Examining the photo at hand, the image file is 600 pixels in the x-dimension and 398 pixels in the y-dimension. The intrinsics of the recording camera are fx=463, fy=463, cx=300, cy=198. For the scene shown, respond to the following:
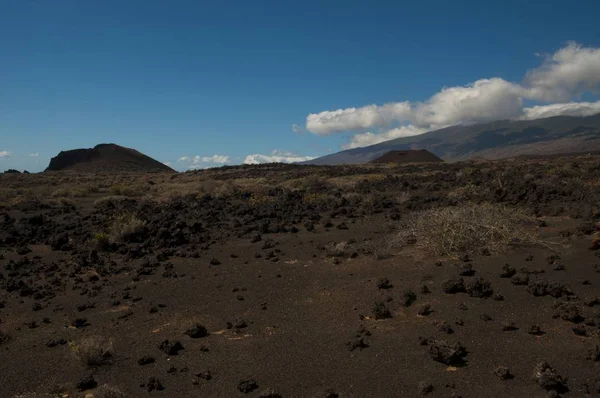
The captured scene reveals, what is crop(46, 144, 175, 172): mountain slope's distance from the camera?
79.1 metres

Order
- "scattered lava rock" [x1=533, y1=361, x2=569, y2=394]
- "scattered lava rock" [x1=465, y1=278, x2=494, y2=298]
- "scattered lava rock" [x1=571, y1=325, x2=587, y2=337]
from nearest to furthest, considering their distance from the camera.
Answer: "scattered lava rock" [x1=533, y1=361, x2=569, y2=394], "scattered lava rock" [x1=571, y1=325, x2=587, y2=337], "scattered lava rock" [x1=465, y1=278, x2=494, y2=298]

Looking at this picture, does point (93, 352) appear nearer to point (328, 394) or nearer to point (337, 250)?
point (328, 394)

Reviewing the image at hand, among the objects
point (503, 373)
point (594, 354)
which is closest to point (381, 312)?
point (503, 373)

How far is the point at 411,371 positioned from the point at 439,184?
61.2ft

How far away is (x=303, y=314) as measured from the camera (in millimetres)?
7535

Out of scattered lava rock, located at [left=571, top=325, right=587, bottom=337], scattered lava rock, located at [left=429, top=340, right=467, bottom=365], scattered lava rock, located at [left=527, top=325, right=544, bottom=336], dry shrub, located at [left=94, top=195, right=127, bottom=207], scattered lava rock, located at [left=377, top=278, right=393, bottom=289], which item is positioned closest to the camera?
scattered lava rock, located at [left=429, top=340, right=467, bottom=365]

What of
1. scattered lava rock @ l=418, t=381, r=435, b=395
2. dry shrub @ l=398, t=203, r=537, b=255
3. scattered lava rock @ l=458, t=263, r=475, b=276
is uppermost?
dry shrub @ l=398, t=203, r=537, b=255

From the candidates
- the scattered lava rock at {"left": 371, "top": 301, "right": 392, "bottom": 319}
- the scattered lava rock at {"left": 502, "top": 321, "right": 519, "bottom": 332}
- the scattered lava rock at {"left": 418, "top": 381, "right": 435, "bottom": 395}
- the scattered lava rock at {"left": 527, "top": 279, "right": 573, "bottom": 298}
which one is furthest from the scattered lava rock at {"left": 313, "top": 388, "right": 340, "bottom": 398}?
the scattered lava rock at {"left": 527, "top": 279, "right": 573, "bottom": 298}

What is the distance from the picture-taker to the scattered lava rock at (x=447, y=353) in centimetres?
547

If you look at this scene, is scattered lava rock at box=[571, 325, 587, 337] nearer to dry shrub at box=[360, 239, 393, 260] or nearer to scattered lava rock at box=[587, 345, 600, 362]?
scattered lava rock at box=[587, 345, 600, 362]

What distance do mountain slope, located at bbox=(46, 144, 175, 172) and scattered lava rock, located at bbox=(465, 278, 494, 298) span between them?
74218 mm

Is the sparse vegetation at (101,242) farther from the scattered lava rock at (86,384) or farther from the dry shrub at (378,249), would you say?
the scattered lava rock at (86,384)

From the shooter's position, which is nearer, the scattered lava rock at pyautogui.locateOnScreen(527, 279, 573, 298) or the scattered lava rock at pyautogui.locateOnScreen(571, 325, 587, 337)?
the scattered lava rock at pyautogui.locateOnScreen(571, 325, 587, 337)

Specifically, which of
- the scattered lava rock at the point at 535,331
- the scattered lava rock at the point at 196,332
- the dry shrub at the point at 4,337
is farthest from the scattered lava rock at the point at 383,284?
the dry shrub at the point at 4,337
